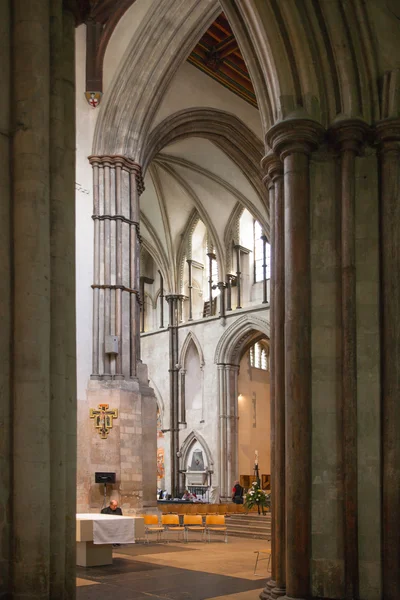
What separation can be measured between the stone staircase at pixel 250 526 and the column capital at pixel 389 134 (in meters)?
10.9

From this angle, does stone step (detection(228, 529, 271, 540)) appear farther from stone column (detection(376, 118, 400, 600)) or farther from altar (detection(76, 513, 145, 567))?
stone column (detection(376, 118, 400, 600))

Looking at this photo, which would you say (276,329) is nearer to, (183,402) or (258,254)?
(258,254)

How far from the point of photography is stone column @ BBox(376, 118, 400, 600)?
6.65 m

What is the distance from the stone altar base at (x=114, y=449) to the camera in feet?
51.1

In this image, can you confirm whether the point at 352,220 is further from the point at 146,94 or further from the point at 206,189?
the point at 206,189

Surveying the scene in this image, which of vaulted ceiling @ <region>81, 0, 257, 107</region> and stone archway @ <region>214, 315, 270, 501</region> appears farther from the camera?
stone archway @ <region>214, 315, 270, 501</region>

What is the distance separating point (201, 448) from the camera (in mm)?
27078

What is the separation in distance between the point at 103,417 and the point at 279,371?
9080 mm

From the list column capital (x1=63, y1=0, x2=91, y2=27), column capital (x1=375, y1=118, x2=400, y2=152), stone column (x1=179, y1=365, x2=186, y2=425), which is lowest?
stone column (x1=179, y1=365, x2=186, y2=425)

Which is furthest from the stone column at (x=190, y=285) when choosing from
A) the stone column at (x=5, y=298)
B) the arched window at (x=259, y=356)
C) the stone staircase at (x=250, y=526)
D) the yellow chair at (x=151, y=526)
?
the stone column at (x=5, y=298)

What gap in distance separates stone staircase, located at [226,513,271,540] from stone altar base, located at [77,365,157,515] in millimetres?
2483

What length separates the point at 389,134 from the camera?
7.22 metres

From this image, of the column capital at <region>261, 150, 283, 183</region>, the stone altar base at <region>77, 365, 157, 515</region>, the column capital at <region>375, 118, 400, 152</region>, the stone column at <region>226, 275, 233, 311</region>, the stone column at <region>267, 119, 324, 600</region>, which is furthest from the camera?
the stone column at <region>226, 275, 233, 311</region>

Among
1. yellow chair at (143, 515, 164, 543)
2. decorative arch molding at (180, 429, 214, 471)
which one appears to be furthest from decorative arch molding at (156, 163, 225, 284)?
yellow chair at (143, 515, 164, 543)
